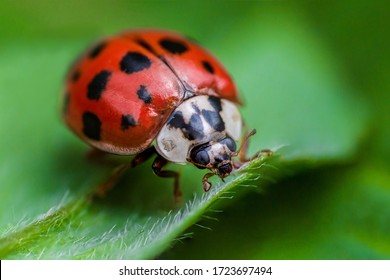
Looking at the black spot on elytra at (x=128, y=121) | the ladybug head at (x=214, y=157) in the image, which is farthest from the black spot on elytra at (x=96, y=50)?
the ladybug head at (x=214, y=157)

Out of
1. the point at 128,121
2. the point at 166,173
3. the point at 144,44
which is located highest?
the point at 144,44

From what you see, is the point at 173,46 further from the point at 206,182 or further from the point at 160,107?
the point at 206,182

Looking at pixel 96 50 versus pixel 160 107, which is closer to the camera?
pixel 160 107

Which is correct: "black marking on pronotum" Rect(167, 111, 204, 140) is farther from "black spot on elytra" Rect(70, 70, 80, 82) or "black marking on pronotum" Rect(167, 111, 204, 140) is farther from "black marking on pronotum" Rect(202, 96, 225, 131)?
"black spot on elytra" Rect(70, 70, 80, 82)

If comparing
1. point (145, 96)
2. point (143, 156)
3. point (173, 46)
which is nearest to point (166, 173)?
point (143, 156)

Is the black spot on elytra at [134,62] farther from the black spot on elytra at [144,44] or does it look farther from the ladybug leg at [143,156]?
the ladybug leg at [143,156]

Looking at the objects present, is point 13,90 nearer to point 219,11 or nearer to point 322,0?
point 219,11
